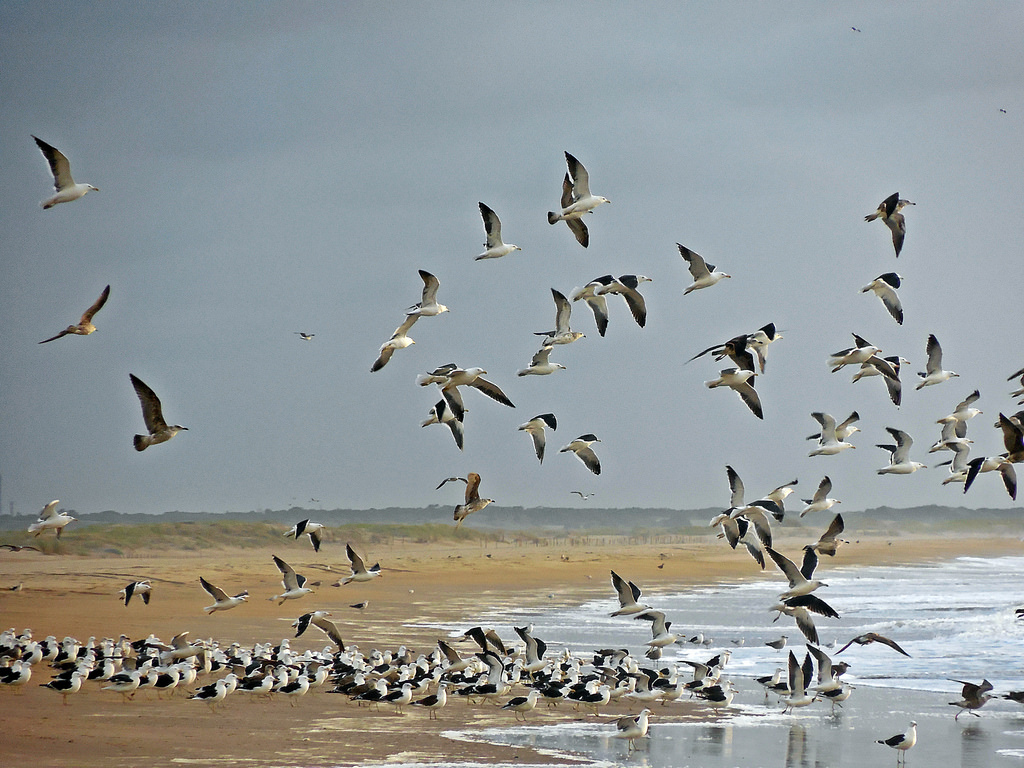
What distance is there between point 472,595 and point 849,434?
20144 millimetres

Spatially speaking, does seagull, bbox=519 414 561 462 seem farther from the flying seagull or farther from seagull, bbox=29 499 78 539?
seagull, bbox=29 499 78 539

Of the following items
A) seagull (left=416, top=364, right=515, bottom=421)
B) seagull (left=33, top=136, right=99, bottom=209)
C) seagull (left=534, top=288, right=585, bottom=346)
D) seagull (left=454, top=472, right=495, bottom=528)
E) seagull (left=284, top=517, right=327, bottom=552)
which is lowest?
seagull (left=284, top=517, right=327, bottom=552)

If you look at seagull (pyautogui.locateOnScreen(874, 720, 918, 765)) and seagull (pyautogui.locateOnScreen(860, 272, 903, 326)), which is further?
seagull (pyautogui.locateOnScreen(860, 272, 903, 326))

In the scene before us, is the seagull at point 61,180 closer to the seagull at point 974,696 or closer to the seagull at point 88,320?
the seagull at point 88,320

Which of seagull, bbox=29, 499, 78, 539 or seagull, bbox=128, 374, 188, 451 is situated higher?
seagull, bbox=128, 374, 188, 451

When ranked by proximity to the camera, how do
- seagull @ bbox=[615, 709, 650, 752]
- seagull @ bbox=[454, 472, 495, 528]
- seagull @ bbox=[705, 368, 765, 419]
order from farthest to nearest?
seagull @ bbox=[454, 472, 495, 528] → seagull @ bbox=[705, 368, 765, 419] → seagull @ bbox=[615, 709, 650, 752]

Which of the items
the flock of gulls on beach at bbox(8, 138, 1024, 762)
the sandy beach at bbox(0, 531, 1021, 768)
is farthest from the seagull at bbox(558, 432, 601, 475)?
the sandy beach at bbox(0, 531, 1021, 768)

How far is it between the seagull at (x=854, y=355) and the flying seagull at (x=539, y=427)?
398cm

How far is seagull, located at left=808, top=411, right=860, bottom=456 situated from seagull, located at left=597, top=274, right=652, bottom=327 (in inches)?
117

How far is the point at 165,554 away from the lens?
53500 mm

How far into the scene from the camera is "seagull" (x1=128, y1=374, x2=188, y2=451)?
12.6m

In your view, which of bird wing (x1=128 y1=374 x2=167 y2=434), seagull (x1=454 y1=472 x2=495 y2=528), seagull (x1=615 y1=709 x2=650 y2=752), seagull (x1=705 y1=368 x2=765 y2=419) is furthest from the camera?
seagull (x1=454 y1=472 x2=495 y2=528)

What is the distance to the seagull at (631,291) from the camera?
16.1 metres

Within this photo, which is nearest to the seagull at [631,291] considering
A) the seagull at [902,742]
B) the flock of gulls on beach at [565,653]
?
the flock of gulls on beach at [565,653]
